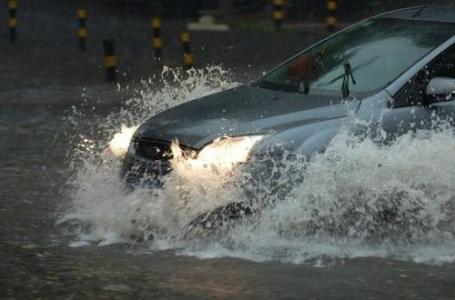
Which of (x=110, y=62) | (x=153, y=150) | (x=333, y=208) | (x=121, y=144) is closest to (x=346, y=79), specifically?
(x=333, y=208)

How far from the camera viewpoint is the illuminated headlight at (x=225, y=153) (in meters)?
6.41

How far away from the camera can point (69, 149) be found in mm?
10859

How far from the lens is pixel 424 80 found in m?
7.00

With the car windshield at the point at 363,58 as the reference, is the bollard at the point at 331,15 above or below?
above

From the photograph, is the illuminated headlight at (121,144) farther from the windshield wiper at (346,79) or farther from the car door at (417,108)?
the car door at (417,108)

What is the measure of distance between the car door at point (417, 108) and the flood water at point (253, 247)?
0.42 feet

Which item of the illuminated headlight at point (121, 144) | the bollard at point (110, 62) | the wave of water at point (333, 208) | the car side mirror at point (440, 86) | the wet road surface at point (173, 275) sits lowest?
the wet road surface at point (173, 275)

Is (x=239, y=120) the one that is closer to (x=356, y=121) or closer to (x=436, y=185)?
(x=356, y=121)

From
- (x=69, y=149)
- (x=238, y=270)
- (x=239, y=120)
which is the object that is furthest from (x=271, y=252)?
(x=69, y=149)

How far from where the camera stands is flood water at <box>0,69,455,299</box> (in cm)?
577

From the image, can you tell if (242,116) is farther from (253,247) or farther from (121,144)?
(121,144)

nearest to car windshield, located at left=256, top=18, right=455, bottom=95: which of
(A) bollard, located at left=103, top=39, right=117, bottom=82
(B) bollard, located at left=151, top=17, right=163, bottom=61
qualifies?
(A) bollard, located at left=103, top=39, right=117, bottom=82

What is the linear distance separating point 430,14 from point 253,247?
102 inches

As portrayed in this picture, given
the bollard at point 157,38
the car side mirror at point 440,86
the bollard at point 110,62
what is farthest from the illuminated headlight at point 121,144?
the bollard at point 157,38
